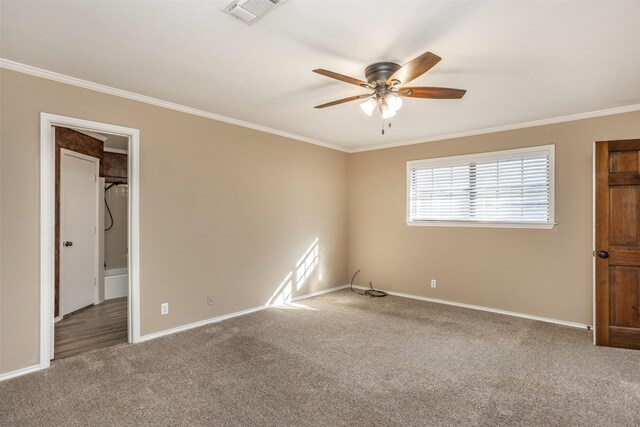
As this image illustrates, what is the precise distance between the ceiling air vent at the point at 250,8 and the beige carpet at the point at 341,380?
8.33 feet

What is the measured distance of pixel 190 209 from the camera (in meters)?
3.97

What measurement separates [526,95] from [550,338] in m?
2.58

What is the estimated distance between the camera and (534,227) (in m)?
4.35

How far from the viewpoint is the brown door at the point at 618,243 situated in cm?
338

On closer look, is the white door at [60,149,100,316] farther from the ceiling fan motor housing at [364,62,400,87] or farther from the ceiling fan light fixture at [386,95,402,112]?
the ceiling fan light fixture at [386,95,402,112]

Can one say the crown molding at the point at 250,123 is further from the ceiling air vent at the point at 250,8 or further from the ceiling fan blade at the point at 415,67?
the ceiling fan blade at the point at 415,67

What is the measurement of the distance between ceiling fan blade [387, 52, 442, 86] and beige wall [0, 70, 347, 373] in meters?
2.49

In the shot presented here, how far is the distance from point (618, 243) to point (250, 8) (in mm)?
4030

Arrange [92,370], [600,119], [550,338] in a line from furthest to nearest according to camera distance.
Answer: [600,119] < [550,338] < [92,370]

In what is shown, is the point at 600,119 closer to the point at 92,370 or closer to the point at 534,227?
the point at 534,227


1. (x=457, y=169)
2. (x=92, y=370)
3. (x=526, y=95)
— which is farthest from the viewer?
(x=457, y=169)

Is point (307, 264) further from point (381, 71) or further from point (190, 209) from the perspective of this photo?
point (381, 71)

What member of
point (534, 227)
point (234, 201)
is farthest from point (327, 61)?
point (534, 227)

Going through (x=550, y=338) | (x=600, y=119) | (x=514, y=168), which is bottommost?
(x=550, y=338)
